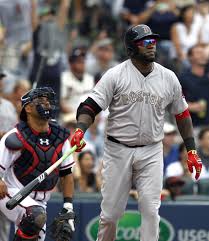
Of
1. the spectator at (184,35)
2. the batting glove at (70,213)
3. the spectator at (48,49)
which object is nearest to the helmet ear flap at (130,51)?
the batting glove at (70,213)

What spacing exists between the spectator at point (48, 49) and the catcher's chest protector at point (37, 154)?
4.70m

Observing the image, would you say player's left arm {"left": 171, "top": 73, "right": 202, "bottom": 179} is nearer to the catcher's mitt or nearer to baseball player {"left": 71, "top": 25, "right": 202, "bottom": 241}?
baseball player {"left": 71, "top": 25, "right": 202, "bottom": 241}

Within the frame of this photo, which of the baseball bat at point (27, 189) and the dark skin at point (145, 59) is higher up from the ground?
the dark skin at point (145, 59)

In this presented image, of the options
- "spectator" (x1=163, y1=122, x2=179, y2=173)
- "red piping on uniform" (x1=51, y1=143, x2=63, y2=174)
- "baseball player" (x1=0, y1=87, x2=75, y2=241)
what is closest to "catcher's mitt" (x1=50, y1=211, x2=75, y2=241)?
"baseball player" (x1=0, y1=87, x2=75, y2=241)

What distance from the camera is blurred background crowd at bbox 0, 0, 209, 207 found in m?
12.5

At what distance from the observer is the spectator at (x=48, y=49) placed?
1395cm

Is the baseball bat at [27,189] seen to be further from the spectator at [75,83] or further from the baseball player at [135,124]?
the spectator at [75,83]

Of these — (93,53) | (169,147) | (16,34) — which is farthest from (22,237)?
(16,34)

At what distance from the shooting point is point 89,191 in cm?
1196

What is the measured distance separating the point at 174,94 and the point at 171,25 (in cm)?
658

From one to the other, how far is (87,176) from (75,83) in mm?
2237

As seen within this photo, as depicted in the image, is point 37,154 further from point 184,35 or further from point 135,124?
point 184,35

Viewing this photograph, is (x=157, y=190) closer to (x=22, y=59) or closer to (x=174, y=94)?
(x=174, y=94)

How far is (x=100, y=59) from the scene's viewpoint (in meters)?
14.8
